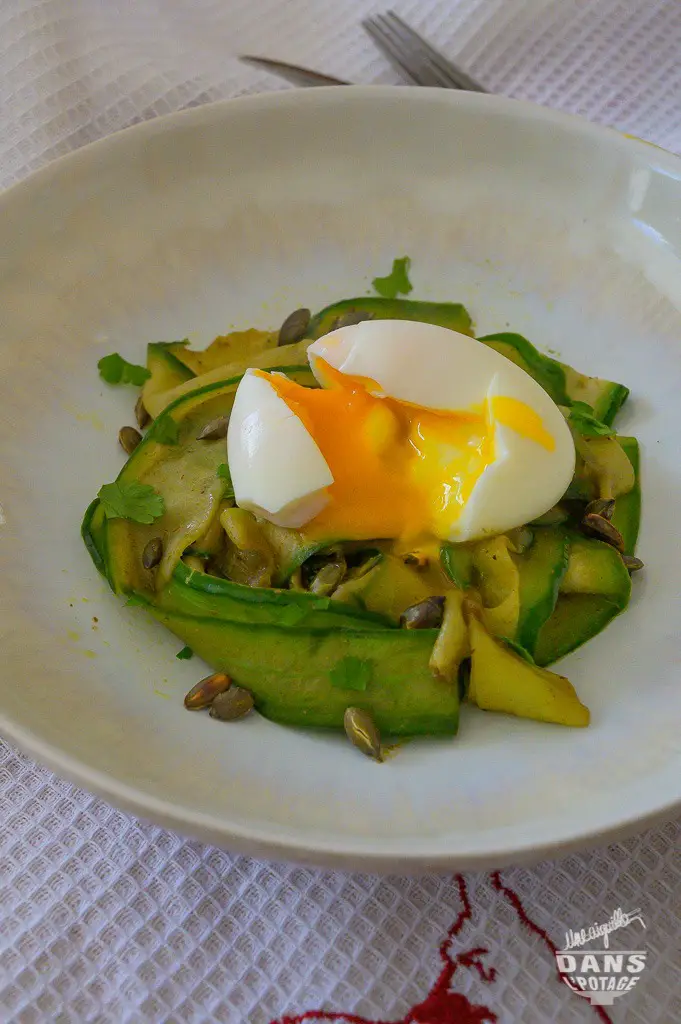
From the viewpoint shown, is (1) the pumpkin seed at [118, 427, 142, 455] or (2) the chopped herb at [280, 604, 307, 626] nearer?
(2) the chopped herb at [280, 604, 307, 626]

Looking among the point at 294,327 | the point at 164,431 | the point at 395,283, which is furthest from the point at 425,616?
the point at 395,283

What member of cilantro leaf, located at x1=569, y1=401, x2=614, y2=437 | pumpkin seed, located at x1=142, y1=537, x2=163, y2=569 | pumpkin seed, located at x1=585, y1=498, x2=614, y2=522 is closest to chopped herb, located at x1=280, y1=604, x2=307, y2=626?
pumpkin seed, located at x1=142, y1=537, x2=163, y2=569

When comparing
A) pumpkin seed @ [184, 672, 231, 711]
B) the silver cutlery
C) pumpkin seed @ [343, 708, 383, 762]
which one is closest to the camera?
pumpkin seed @ [343, 708, 383, 762]

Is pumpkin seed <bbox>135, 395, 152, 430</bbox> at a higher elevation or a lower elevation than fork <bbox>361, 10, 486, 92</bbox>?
lower

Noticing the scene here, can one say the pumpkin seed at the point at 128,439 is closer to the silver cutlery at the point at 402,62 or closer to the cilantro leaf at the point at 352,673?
the cilantro leaf at the point at 352,673

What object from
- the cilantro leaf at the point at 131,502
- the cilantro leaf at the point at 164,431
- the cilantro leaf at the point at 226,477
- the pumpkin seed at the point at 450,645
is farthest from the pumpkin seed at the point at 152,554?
the pumpkin seed at the point at 450,645

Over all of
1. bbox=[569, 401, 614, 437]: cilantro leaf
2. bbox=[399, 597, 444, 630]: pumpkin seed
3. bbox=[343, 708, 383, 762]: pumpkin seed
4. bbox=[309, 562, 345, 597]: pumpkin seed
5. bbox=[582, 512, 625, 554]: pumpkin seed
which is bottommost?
bbox=[343, 708, 383, 762]: pumpkin seed

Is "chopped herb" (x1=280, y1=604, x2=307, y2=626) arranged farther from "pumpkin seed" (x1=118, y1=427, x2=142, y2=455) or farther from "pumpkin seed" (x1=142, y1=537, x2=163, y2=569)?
"pumpkin seed" (x1=118, y1=427, x2=142, y2=455)
